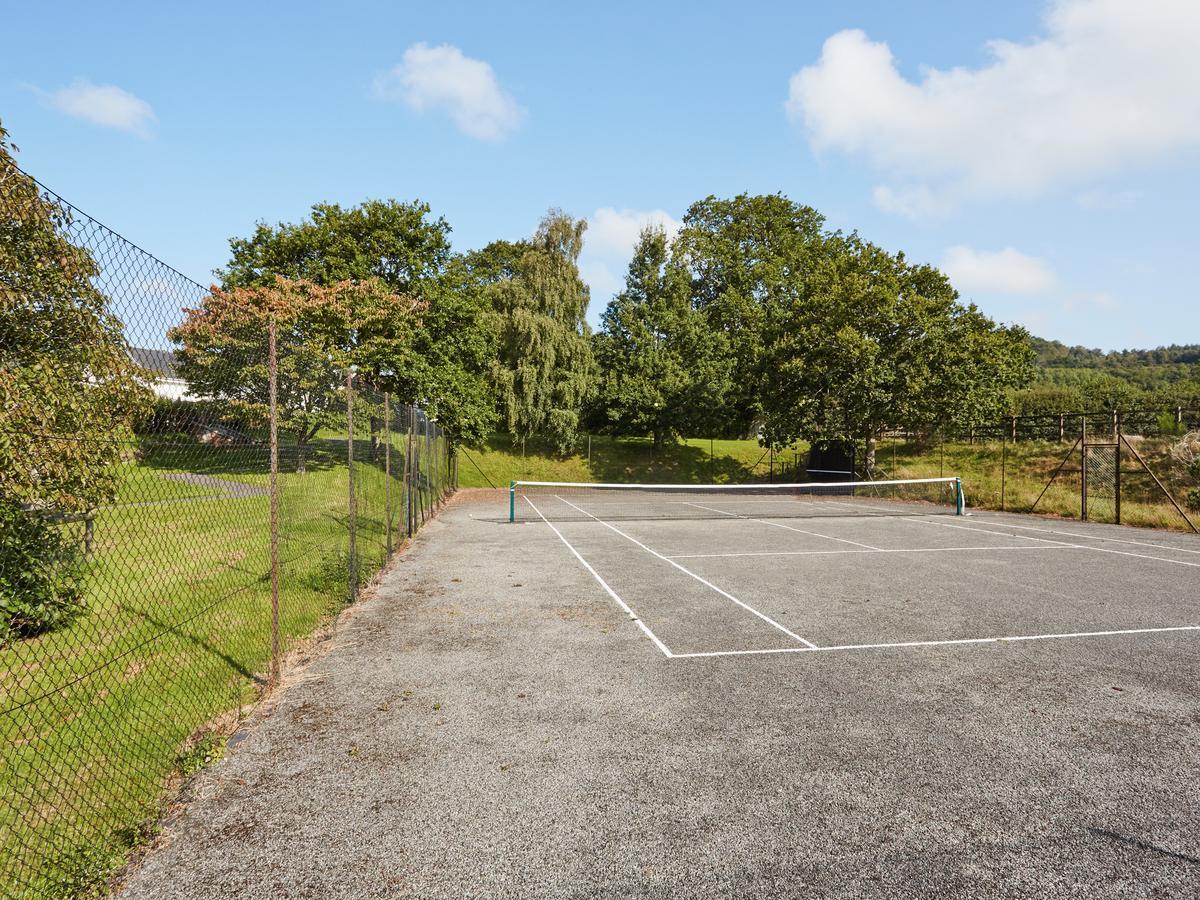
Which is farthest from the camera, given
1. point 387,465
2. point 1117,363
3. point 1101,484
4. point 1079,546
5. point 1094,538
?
point 1117,363

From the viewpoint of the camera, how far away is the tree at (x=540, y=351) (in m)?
38.5

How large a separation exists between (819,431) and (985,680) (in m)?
29.5

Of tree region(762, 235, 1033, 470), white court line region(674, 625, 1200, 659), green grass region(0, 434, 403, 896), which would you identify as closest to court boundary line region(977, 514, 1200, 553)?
white court line region(674, 625, 1200, 659)

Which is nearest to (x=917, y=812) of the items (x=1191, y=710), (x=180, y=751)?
(x=1191, y=710)

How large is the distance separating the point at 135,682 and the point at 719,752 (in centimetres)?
498

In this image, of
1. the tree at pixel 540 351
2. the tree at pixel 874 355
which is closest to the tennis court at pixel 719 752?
the tree at pixel 874 355

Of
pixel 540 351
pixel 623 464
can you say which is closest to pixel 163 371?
pixel 540 351

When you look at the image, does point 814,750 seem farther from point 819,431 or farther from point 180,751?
point 819,431

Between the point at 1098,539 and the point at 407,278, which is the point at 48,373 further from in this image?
the point at 407,278

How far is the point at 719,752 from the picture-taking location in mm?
4875

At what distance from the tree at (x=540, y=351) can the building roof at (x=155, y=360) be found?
111ft

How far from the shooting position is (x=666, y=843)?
375 cm

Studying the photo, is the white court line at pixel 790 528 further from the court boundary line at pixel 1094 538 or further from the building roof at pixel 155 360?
the building roof at pixel 155 360

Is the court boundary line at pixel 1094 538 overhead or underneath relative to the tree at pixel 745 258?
underneath
